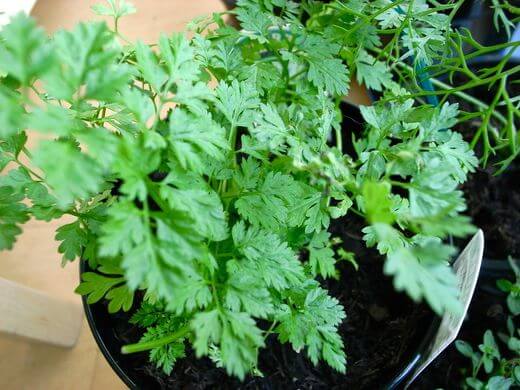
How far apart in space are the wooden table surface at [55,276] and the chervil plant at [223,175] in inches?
14.5

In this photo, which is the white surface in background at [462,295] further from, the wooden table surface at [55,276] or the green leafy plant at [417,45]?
the wooden table surface at [55,276]

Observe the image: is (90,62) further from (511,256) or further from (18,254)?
(511,256)

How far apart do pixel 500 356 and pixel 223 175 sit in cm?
68

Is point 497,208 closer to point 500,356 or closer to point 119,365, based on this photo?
point 500,356

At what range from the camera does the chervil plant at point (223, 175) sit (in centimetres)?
45

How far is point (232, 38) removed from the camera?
2.49 ft

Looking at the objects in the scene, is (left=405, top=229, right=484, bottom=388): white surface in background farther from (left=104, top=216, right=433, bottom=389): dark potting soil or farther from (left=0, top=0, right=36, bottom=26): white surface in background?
(left=0, top=0, right=36, bottom=26): white surface in background

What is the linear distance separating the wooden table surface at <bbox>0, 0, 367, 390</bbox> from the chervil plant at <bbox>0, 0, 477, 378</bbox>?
0.37m

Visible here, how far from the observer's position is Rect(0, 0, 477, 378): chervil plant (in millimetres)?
453

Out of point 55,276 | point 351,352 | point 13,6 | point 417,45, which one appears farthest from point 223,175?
point 13,6

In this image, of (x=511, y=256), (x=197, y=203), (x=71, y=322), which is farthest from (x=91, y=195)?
(x=511, y=256)

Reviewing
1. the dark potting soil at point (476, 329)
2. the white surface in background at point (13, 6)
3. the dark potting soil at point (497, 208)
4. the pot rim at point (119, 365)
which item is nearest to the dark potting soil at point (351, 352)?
the pot rim at point (119, 365)

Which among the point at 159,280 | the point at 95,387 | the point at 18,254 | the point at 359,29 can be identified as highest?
the point at 359,29

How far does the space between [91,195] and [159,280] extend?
1.01 feet
